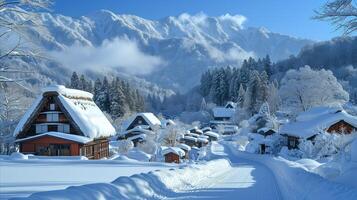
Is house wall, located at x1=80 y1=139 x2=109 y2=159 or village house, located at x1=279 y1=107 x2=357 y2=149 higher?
village house, located at x1=279 y1=107 x2=357 y2=149

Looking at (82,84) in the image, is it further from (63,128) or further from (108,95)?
(63,128)

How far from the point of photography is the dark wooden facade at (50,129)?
3600 centimetres

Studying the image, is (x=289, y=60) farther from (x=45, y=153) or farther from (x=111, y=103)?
(x=45, y=153)

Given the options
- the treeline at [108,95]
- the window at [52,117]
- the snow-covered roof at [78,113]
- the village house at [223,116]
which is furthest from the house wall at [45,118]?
the village house at [223,116]

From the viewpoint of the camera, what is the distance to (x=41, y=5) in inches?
494

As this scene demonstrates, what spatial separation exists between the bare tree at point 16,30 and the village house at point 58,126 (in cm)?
2301

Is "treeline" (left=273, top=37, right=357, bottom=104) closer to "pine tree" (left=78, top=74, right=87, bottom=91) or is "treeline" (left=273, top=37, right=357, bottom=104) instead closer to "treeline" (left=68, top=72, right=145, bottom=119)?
"treeline" (left=68, top=72, right=145, bottom=119)

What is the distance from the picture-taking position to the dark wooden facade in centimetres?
3600

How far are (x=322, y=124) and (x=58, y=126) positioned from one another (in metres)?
28.3

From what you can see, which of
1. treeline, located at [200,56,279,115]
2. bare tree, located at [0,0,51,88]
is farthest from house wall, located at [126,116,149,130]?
bare tree, located at [0,0,51,88]

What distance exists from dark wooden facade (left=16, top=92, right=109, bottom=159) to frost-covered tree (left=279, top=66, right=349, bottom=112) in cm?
3771

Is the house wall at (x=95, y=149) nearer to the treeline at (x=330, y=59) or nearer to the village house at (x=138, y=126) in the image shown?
the village house at (x=138, y=126)

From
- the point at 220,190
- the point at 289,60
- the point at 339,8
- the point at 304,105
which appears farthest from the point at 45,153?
the point at 289,60

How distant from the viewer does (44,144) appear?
121 feet
